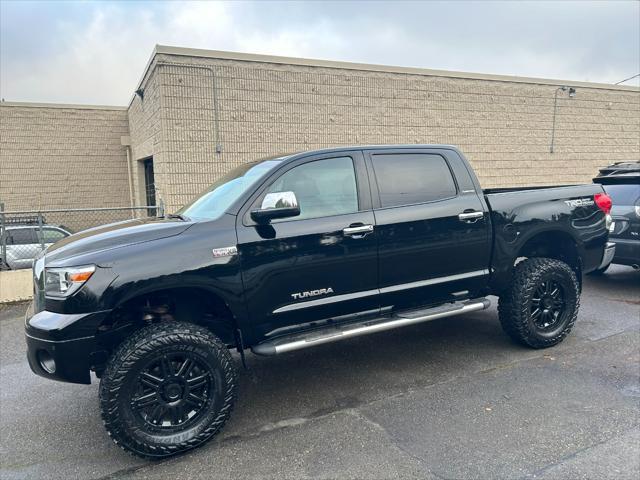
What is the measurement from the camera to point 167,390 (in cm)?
313

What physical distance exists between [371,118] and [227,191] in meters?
8.85

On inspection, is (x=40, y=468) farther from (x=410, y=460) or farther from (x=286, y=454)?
(x=410, y=460)

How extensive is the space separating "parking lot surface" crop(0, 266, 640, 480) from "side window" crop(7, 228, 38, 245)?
376cm

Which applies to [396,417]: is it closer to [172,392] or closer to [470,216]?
[172,392]

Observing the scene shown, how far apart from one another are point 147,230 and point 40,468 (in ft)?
5.65

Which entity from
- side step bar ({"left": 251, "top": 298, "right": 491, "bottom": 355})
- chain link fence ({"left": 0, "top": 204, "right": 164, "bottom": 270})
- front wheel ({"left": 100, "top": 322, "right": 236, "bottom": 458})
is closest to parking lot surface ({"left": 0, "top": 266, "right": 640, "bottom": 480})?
front wheel ({"left": 100, "top": 322, "right": 236, "bottom": 458})

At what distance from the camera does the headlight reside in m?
2.95

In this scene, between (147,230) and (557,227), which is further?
(557,227)

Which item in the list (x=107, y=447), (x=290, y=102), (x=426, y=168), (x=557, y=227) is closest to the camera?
(x=107, y=447)

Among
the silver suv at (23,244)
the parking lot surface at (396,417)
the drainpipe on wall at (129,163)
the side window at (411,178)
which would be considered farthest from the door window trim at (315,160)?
the drainpipe on wall at (129,163)

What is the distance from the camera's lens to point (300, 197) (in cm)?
370

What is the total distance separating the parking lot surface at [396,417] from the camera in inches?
115

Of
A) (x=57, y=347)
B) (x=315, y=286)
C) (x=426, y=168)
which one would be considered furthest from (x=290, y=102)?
(x=57, y=347)

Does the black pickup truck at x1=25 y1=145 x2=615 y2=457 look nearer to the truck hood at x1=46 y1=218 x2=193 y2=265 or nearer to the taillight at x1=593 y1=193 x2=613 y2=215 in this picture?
the truck hood at x1=46 y1=218 x2=193 y2=265
